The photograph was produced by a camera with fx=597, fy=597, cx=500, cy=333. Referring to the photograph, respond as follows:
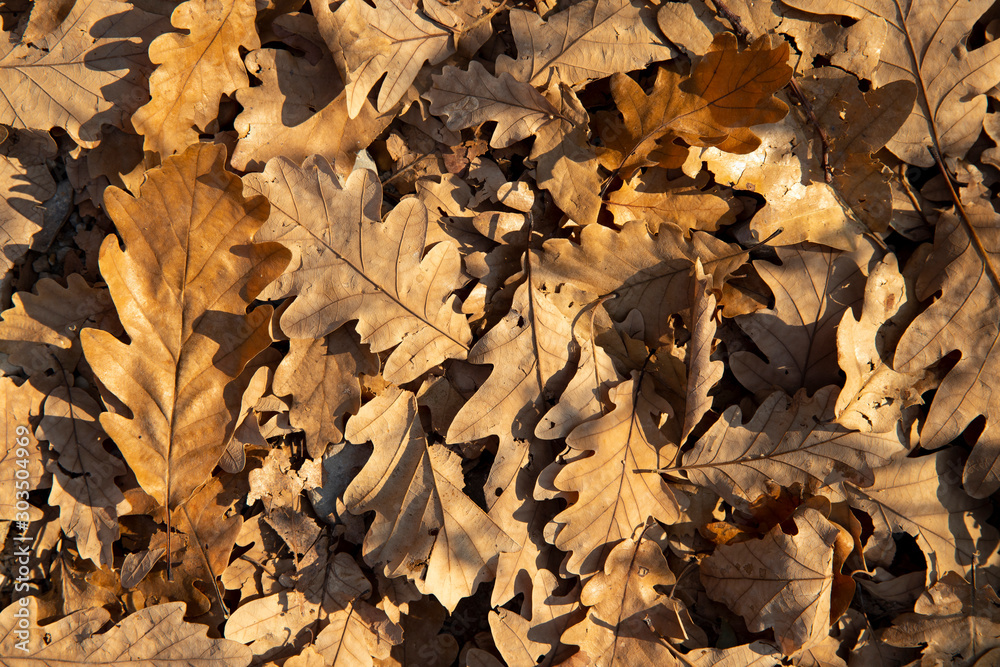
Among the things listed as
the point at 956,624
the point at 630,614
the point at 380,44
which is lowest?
the point at 956,624

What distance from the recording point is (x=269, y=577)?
2250 millimetres

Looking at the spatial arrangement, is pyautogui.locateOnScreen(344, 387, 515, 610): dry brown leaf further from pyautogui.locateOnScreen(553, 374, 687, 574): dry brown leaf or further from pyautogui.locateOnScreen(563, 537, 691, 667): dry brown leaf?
pyautogui.locateOnScreen(563, 537, 691, 667): dry brown leaf

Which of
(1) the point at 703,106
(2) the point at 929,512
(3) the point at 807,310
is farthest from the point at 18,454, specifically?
(2) the point at 929,512

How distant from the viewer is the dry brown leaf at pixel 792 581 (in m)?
2.19

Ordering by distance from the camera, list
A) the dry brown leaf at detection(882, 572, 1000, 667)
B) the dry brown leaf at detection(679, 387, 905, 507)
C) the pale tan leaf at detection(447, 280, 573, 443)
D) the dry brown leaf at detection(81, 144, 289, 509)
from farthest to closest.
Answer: the dry brown leaf at detection(882, 572, 1000, 667) < the dry brown leaf at detection(679, 387, 905, 507) < the pale tan leaf at detection(447, 280, 573, 443) < the dry brown leaf at detection(81, 144, 289, 509)

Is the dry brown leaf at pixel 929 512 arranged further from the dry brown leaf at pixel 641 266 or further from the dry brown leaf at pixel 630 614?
the dry brown leaf at pixel 641 266

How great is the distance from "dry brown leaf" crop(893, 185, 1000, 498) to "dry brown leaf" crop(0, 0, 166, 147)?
3.08 meters

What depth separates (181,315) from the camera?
2.08 meters

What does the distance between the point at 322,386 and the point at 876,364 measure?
209 cm

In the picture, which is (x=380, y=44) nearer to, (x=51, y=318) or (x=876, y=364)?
(x=51, y=318)

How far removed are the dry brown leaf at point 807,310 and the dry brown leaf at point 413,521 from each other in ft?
3.93

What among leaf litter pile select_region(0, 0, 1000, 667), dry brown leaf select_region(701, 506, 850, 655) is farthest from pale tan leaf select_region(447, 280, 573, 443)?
dry brown leaf select_region(701, 506, 850, 655)

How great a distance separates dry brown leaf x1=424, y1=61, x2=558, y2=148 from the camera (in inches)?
86.2

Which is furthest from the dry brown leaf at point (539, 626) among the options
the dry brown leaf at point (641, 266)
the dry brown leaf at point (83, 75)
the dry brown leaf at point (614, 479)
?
the dry brown leaf at point (83, 75)
